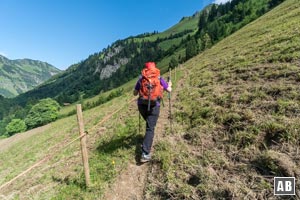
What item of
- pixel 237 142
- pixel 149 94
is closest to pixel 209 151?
pixel 237 142

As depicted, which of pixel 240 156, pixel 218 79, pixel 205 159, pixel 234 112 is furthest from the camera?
pixel 218 79

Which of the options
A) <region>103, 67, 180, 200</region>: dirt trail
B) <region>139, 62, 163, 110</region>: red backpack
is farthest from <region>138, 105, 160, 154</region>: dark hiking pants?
<region>103, 67, 180, 200</region>: dirt trail

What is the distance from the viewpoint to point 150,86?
778cm

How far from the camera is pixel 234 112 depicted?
29.3 feet

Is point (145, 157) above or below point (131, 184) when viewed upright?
above

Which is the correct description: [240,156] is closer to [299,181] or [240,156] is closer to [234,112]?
[299,181]

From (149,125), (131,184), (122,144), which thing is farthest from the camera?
(122,144)

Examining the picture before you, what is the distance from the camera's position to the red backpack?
779cm

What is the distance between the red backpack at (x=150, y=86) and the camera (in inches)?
307

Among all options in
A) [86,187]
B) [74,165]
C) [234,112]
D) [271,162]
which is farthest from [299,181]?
[74,165]

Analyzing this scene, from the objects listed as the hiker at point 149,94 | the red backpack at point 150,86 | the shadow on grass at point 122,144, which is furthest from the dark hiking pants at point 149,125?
the shadow on grass at point 122,144

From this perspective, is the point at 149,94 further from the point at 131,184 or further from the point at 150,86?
the point at 131,184

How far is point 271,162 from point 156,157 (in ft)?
11.9

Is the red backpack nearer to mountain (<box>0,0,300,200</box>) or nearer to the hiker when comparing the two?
the hiker
